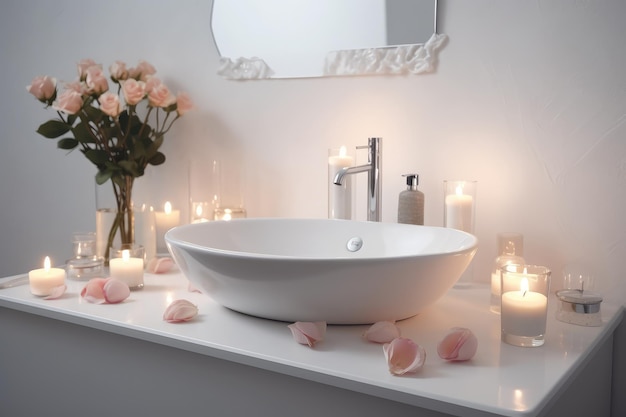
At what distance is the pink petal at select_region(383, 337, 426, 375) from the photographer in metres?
0.81

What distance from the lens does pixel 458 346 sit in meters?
0.85

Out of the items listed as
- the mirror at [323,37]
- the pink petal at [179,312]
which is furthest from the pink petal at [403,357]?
the mirror at [323,37]

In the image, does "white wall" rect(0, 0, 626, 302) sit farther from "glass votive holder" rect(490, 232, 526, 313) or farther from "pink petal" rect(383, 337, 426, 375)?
"pink petal" rect(383, 337, 426, 375)

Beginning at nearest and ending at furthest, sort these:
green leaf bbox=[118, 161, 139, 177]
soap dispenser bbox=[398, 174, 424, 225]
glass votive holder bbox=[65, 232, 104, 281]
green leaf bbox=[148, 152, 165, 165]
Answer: soap dispenser bbox=[398, 174, 424, 225] < glass votive holder bbox=[65, 232, 104, 281] < green leaf bbox=[118, 161, 139, 177] < green leaf bbox=[148, 152, 165, 165]

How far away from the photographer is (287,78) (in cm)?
152

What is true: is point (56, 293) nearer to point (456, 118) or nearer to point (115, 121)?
point (115, 121)

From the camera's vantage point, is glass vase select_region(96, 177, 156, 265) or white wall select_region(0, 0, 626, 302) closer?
white wall select_region(0, 0, 626, 302)

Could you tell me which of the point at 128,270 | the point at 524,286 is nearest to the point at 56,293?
the point at 128,270

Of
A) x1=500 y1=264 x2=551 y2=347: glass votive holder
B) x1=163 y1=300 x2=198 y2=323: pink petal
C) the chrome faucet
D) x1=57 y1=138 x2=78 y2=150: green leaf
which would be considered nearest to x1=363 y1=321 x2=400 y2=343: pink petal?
x1=500 y1=264 x2=551 y2=347: glass votive holder

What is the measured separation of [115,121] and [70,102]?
118mm

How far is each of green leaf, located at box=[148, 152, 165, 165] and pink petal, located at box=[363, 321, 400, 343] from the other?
0.89m

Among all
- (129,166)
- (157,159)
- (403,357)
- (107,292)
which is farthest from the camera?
(157,159)

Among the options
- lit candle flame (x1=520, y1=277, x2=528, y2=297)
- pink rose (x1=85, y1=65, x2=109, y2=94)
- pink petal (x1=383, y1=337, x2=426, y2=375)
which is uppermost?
pink rose (x1=85, y1=65, x2=109, y2=94)

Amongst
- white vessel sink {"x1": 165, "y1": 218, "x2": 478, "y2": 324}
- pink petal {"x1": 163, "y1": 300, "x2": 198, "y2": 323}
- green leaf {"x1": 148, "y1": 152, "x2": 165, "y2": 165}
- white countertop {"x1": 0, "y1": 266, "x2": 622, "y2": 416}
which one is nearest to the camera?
white countertop {"x1": 0, "y1": 266, "x2": 622, "y2": 416}
